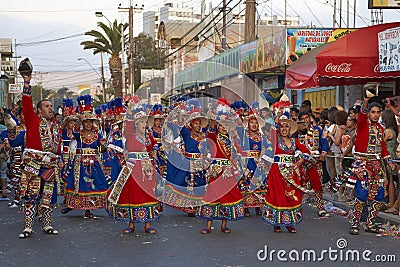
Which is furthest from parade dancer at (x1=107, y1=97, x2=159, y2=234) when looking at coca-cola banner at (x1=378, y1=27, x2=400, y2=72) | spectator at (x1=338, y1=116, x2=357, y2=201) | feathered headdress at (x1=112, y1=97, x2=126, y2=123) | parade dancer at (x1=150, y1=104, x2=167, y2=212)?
coca-cola banner at (x1=378, y1=27, x2=400, y2=72)

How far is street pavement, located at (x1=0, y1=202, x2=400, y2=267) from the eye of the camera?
268 inches

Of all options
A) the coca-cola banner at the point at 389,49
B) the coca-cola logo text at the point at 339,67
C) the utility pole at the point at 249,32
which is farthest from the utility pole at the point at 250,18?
the coca-cola banner at the point at 389,49

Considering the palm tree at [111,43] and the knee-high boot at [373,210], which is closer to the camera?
the knee-high boot at [373,210]

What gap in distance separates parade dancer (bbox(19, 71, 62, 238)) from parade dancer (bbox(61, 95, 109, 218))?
46.0 inches

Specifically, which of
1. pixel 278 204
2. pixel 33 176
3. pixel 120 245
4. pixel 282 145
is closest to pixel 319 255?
pixel 278 204

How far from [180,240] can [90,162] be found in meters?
2.34

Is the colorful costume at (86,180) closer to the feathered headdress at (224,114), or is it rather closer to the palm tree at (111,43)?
the feathered headdress at (224,114)

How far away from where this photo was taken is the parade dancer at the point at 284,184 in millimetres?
8266

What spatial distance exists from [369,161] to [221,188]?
1998 millimetres

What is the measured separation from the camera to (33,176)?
798 cm

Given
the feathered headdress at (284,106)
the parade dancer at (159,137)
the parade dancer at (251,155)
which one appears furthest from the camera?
the parade dancer at (159,137)

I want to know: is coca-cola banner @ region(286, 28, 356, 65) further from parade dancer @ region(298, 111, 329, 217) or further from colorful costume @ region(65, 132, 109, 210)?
colorful costume @ region(65, 132, 109, 210)

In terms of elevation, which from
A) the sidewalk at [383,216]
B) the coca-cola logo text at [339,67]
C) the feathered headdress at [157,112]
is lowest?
the sidewalk at [383,216]

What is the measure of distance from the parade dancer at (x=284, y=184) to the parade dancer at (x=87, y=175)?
279cm
